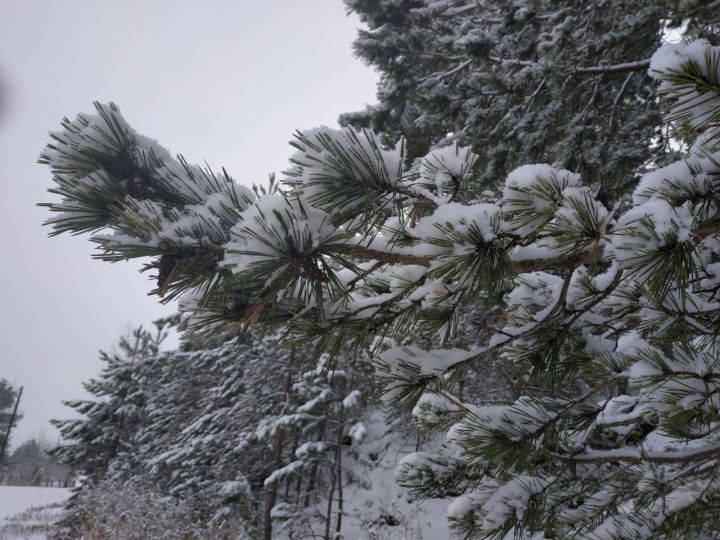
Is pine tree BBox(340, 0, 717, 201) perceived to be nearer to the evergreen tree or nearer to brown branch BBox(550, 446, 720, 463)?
brown branch BBox(550, 446, 720, 463)

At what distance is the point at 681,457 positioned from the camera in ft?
5.57

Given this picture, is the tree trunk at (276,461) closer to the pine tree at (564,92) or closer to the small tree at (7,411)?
the pine tree at (564,92)

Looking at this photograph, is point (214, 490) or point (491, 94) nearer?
point (491, 94)

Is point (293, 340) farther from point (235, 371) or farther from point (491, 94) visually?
point (235, 371)

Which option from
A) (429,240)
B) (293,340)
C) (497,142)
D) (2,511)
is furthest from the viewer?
(2,511)

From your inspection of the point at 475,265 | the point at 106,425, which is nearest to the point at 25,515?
the point at 106,425

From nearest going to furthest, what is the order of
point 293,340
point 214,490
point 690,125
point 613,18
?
point 690,125, point 293,340, point 613,18, point 214,490

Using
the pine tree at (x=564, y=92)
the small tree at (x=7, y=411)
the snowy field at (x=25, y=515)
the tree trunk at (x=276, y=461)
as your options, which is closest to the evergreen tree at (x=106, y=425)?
the snowy field at (x=25, y=515)

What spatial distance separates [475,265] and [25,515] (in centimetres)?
2641

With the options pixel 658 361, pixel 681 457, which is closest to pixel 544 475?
pixel 681 457

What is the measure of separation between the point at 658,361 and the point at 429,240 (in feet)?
3.42

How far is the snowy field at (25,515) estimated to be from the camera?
14.2 meters

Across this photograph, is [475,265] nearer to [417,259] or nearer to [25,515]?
[417,259]

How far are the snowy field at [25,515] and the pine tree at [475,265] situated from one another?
58.6ft
